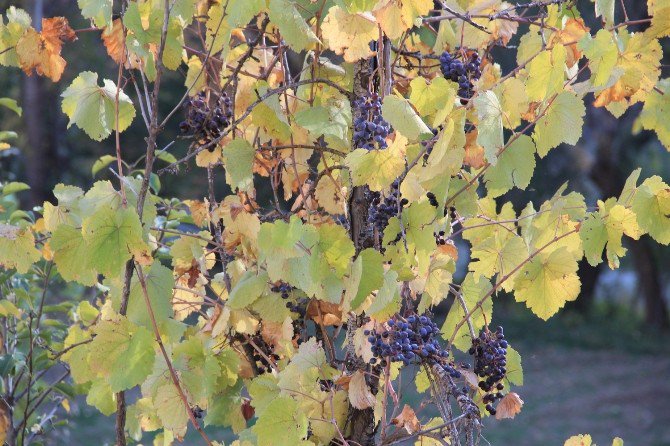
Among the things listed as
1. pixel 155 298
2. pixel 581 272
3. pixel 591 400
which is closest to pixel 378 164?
pixel 155 298

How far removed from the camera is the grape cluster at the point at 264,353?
1477 millimetres

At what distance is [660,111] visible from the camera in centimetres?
150

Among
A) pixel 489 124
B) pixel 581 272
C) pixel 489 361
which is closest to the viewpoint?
pixel 489 124

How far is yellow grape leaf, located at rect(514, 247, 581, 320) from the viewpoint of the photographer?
1.23 metres

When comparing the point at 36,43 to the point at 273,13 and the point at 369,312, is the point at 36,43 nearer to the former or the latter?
the point at 273,13

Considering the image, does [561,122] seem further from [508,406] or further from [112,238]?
[112,238]

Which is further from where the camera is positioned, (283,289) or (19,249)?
(19,249)

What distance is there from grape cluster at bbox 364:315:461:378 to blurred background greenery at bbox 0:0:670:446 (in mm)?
4609

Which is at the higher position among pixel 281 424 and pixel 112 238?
pixel 112 238

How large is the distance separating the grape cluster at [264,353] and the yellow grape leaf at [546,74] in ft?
2.02

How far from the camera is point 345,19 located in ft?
3.82

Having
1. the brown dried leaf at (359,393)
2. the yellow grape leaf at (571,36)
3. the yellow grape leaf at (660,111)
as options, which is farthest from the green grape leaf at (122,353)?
the yellow grape leaf at (660,111)

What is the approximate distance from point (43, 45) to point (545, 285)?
0.96 meters

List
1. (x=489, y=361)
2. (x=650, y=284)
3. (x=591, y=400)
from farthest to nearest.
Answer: (x=650, y=284) → (x=591, y=400) → (x=489, y=361)
